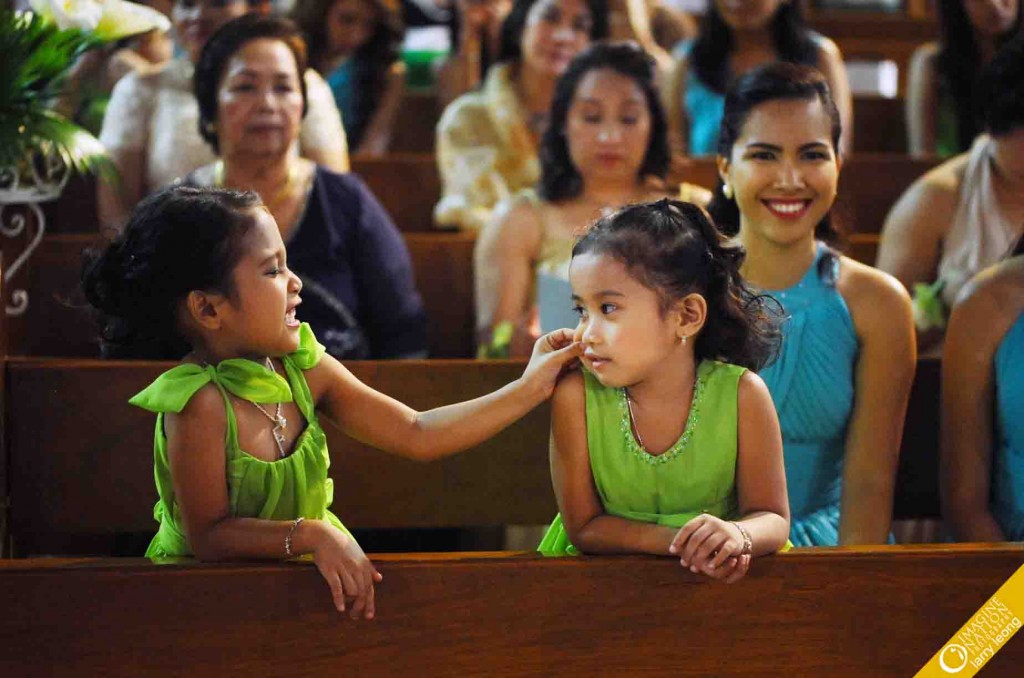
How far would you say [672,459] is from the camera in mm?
2270

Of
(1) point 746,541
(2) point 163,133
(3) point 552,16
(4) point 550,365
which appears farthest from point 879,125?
(1) point 746,541

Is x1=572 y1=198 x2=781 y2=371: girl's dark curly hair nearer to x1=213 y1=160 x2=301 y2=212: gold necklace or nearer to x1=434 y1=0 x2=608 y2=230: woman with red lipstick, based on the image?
x1=213 y1=160 x2=301 y2=212: gold necklace

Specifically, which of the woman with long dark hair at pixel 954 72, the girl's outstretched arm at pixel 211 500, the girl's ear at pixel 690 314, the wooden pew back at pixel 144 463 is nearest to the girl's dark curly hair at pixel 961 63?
the woman with long dark hair at pixel 954 72

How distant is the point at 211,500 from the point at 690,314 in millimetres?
774

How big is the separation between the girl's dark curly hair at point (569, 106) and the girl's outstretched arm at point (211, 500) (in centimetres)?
195

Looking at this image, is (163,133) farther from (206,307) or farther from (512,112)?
(206,307)

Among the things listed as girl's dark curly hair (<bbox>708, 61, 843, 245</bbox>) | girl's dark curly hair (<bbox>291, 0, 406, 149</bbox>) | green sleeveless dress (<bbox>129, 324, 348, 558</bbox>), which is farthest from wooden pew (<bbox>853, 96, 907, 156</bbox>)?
green sleeveless dress (<bbox>129, 324, 348, 558</bbox>)

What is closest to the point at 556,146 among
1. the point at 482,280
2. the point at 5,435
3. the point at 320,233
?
the point at 482,280

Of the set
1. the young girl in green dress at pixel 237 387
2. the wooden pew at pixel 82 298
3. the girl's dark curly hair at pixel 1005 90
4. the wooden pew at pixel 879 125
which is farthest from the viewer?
the wooden pew at pixel 879 125

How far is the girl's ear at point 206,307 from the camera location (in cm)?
217

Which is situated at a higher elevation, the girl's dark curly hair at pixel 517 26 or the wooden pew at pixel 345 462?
the girl's dark curly hair at pixel 517 26

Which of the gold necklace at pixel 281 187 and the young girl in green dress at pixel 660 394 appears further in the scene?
the gold necklace at pixel 281 187

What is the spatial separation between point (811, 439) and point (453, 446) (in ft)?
2.87

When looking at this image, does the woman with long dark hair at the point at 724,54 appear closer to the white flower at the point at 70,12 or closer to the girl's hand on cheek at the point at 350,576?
the white flower at the point at 70,12
